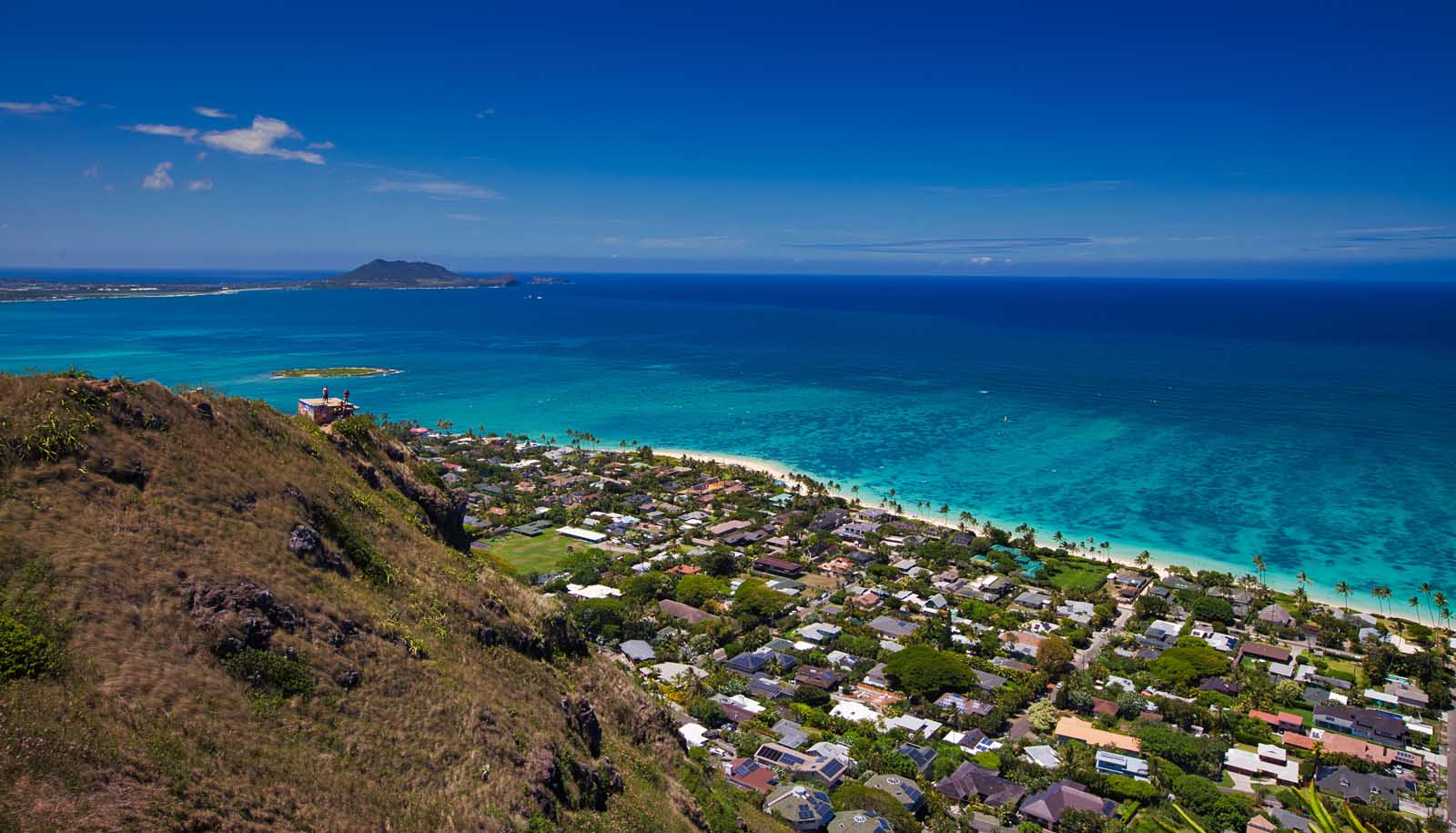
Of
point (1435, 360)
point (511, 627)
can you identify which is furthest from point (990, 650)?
point (1435, 360)

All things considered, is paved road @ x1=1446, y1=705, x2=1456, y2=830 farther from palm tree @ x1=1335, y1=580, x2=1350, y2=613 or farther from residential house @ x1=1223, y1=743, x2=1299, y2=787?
palm tree @ x1=1335, y1=580, x2=1350, y2=613

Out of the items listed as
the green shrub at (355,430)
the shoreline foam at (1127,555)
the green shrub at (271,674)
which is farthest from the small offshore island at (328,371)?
the green shrub at (271,674)

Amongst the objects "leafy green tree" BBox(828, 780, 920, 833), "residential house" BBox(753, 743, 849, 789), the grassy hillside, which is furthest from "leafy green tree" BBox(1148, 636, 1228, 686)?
the grassy hillside

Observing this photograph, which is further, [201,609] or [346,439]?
[346,439]

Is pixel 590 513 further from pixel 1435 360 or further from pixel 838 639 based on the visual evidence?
pixel 1435 360

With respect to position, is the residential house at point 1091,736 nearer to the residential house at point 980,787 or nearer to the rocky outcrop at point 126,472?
→ the residential house at point 980,787
